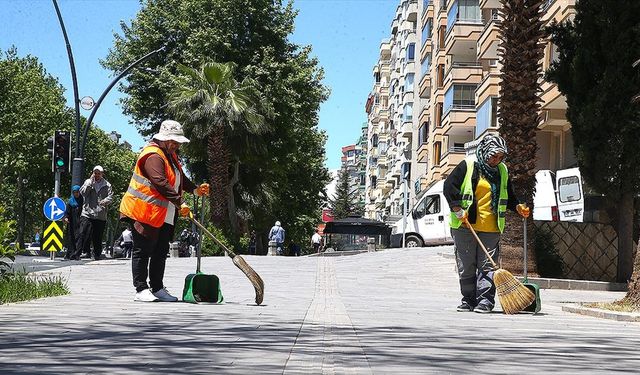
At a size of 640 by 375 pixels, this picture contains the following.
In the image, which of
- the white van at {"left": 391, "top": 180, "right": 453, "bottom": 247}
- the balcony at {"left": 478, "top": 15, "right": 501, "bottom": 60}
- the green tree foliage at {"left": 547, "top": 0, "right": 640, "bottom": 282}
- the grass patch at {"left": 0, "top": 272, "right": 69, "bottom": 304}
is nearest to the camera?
the grass patch at {"left": 0, "top": 272, "right": 69, "bottom": 304}

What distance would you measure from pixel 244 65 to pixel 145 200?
37369mm

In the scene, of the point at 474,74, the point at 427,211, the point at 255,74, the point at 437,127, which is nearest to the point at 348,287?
the point at 427,211

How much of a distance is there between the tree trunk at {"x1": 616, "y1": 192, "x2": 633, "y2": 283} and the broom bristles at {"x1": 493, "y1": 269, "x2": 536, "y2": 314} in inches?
454

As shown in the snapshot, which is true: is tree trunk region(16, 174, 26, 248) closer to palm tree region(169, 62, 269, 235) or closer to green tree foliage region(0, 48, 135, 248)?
green tree foliage region(0, 48, 135, 248)

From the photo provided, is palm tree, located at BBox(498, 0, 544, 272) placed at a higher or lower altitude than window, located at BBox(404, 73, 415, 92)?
lower

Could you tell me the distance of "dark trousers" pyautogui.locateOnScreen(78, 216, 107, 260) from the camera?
21250 millimetres

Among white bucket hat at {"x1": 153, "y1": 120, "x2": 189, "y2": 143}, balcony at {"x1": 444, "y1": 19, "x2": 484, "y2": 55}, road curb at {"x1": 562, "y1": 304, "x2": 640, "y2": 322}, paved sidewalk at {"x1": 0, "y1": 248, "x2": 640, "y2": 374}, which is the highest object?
balcony at {"x1": 444, "y1": 19, "x2": 484, "y2": 55}

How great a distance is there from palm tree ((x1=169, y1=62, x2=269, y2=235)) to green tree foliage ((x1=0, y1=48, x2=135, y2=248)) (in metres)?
17.0

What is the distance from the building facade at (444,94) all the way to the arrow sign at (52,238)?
878 cm

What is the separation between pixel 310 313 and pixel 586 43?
13.5 m

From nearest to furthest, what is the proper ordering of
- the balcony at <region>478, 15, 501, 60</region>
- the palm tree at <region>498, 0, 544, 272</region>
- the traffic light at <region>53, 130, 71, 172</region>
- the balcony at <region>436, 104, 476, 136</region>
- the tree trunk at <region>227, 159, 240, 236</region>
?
the palm tree at <region>498, 0, 544, 272</region> < the traffic light at <region>53, 130, 71, 172</region> < the balcony at <region>478, 15, 501, 60</region> < the tree trunk at <region>227, 159, 240, 236</region> < the balcony at <region>436, 104, 476, 136</region>

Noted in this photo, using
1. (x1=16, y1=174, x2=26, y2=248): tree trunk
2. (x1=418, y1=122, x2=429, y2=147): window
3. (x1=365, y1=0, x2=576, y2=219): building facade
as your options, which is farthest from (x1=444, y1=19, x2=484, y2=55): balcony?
(x1=16, y1=174, x2=26, y2=248): tree trunk

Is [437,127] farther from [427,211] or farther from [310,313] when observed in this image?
[310,313]

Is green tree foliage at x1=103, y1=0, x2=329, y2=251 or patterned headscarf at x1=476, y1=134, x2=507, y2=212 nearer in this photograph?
patterned headscarf at x1=476, y1=134, x2=507, y2=212
